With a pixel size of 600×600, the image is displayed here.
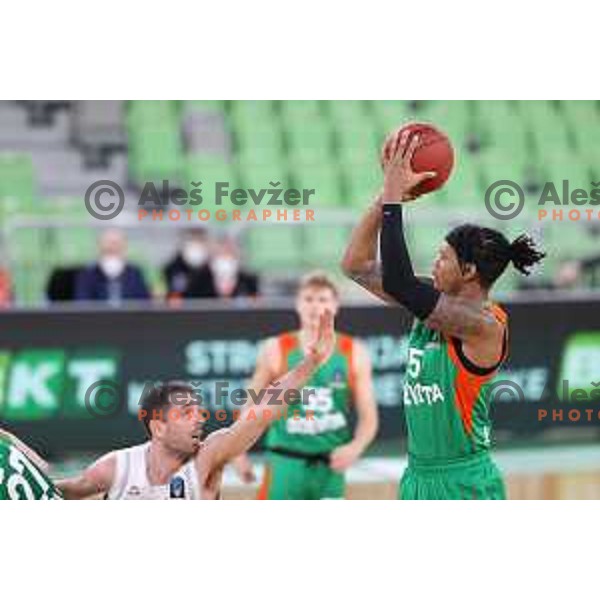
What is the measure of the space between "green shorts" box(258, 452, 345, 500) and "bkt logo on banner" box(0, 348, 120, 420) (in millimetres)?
1379

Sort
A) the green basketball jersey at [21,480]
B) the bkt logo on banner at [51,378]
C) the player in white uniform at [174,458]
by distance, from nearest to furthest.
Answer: the green basketball jersey at [21,480] < the player in white uniform at [174,458] < the bkt logo on banner at [51,378]

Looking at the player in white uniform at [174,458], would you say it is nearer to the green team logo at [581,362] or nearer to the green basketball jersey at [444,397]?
the green basketball jersey at [444,397]

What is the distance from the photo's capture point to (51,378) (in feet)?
27.7

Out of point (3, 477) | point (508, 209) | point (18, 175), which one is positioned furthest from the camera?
point (18, 175)

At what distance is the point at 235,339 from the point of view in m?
8.53

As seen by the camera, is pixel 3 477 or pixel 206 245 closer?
pixel 3 477

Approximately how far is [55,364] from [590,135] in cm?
314

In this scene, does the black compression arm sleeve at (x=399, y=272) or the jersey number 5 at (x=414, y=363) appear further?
the jersey number 5 at (x=414, y=363)

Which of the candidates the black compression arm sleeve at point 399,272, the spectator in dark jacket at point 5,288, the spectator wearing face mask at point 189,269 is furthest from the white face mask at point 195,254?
the black compression arm sleeve at point 399,272

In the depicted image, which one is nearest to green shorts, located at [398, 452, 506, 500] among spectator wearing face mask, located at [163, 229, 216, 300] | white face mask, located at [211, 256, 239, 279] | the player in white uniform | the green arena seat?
the player in white uniform

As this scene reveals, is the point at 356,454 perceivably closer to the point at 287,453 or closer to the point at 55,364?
the point at 287,453

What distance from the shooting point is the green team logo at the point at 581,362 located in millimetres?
8633

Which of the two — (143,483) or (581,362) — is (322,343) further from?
(581,362)
